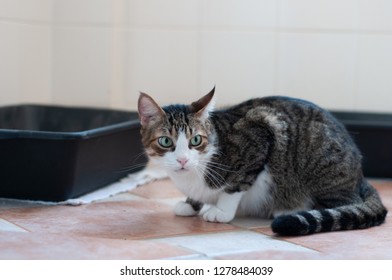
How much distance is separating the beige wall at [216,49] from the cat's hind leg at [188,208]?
3.04ft

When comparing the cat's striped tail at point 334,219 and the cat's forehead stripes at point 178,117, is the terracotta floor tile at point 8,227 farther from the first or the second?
the cat's striped tail at point 334,219

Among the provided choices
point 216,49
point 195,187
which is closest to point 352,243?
point 195,187

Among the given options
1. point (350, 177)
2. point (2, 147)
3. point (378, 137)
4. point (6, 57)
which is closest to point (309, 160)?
point (350, 177)

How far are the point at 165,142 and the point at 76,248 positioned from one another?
0.47m

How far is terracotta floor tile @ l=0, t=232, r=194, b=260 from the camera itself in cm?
167

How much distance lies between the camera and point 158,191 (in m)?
2.68

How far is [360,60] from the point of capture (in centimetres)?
305

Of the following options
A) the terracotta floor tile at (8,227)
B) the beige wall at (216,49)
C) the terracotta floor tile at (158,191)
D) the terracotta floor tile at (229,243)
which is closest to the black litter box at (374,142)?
the beige wall at (216,49)

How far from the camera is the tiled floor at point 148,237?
1737mm

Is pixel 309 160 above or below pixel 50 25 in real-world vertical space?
below

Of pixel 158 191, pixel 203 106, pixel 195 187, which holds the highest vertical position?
pixel 203 106

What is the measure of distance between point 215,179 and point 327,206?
35 cm

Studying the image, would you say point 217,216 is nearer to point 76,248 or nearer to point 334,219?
point 334,219

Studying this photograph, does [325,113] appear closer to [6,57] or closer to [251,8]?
[251,8]
